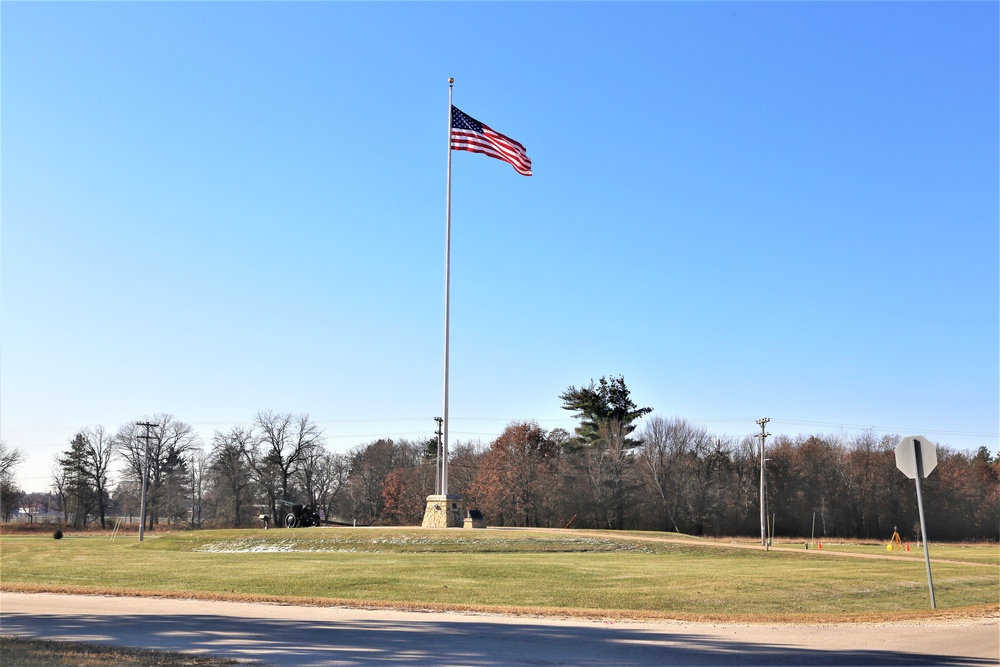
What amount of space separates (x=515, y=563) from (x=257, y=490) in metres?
69.2

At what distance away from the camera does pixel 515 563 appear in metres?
25.4

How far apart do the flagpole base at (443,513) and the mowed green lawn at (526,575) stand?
10.7 feet

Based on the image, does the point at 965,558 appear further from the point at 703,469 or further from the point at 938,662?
the point at 703,469

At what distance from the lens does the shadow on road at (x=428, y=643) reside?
33.5ft

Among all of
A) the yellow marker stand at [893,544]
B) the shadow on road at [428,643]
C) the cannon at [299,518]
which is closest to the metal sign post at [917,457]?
the shadow on road at [428,643]

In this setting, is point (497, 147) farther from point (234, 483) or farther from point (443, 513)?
point (234, 483)

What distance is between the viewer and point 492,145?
3788cm

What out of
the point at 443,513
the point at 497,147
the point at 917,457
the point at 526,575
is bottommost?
the point at 526,575

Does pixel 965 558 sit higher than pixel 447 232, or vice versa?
pixel 447 232

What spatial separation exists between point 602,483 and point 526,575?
186ft

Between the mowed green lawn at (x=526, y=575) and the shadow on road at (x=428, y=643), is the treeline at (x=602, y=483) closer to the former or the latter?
the mowed green lawn at (x=526, y=575)

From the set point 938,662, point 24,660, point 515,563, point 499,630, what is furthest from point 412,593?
point 938,662

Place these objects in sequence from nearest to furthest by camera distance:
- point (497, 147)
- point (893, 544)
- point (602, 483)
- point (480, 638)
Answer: point (480, 638) → point (497, 147) → point (893, 544) → point (602, 483)

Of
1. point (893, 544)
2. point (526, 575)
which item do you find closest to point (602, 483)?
point (893, 544)
